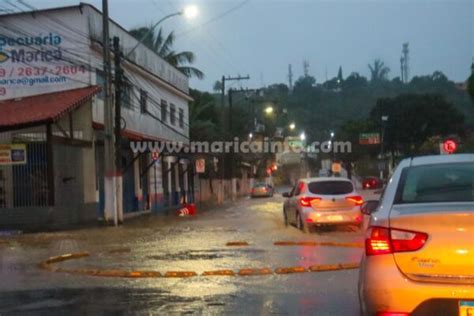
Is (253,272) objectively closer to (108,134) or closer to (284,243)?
(284,243)

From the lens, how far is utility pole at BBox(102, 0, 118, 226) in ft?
77.2

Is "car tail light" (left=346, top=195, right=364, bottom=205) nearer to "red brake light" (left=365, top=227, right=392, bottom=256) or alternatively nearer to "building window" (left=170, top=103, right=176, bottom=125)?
"red brake light" (left=365, top=227, right=392, bottom=256)

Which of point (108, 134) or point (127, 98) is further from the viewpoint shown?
point (127, 98)

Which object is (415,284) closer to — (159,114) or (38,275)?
(38,275)

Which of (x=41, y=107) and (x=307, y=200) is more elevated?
(x=41, y=107)

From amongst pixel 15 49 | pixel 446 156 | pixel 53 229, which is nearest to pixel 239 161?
pixel 15 49

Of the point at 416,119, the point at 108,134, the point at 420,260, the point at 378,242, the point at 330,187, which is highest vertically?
the point at 416,119

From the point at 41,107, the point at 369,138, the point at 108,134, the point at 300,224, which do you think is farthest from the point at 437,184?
the point at 369,138

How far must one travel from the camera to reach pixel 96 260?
13594 mm

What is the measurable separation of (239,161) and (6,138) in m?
38.9

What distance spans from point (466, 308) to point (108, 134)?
20.0 meters

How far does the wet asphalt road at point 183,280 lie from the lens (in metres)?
8.40

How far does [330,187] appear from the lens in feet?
62.7

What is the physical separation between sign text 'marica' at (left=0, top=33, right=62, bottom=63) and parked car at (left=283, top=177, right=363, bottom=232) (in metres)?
13.6
